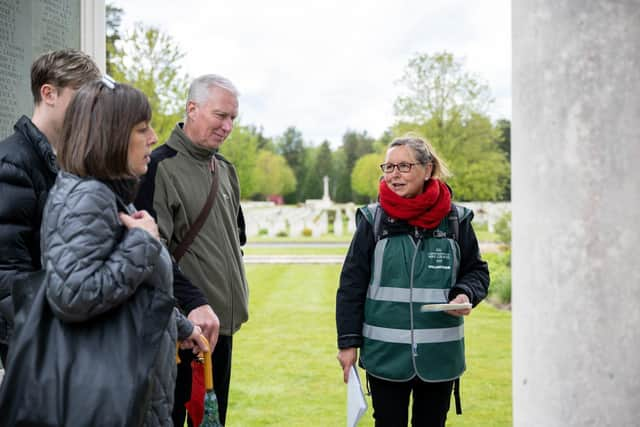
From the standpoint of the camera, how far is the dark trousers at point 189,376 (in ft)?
10.4

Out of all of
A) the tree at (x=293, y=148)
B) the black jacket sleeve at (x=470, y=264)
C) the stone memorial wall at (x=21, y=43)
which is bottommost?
the black jacket sleeve at (x=470, y=264)

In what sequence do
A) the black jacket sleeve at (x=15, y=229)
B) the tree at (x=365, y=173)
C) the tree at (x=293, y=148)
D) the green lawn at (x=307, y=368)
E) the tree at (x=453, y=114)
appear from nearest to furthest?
1. the black jacket sleeve at (x=15, y=229)
2. the green lawn at (x=307, y=368)
3. the tree at (x=453, y=114)
4. the tree at (x=365, y=173)
5. the tree at (x=293, y=148)

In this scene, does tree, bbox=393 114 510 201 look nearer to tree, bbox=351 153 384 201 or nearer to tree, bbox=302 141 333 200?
tree, bbox=351 153 384 201

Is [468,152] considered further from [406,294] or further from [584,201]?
[584,201]

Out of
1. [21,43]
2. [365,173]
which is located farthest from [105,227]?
[365,173]

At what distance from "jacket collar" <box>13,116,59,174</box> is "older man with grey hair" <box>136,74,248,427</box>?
0.79m

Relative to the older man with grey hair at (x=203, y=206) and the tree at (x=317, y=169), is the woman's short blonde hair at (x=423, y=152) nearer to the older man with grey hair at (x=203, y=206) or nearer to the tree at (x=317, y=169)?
the older man with grey hair at (x=203, y=206)

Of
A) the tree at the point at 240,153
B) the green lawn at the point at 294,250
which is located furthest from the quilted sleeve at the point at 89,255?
the tree at the point at 240,153

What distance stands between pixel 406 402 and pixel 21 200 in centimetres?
194

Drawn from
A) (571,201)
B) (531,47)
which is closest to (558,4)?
(531,47)

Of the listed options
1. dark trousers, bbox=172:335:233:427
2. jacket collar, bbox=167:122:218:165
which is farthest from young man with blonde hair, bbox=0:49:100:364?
dark trousers, bbox=172:335:233:427

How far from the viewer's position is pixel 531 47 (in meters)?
2.24

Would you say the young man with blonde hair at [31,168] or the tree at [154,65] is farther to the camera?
the tree at [154,65]

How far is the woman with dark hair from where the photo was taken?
182 centimetres
